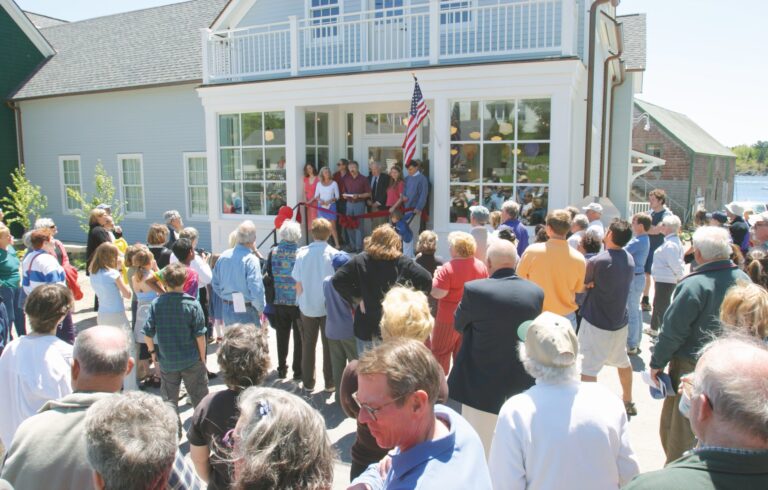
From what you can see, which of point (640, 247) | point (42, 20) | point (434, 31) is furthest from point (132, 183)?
point (640, 247)

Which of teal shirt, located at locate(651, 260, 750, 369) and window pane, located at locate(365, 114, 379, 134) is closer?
teal shirt, located at locate(651, 260, 750, 369)

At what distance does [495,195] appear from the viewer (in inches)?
422

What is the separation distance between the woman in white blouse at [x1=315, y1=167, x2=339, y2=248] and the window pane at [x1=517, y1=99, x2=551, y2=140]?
12.7 ft

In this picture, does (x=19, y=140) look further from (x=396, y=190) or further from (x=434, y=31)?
(x=434, y=31)

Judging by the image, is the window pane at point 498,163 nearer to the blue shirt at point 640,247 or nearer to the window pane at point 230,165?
the blue shirt at point 640,247

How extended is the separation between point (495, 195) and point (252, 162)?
18.4 ft

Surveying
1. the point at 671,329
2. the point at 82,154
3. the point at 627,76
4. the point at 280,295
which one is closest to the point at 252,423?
the point at 671,329

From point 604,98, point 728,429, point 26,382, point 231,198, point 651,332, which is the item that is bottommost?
point 651,332

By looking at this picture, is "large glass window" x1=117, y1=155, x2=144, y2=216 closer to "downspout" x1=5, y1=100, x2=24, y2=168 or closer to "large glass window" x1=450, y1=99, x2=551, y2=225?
"downspout" x1=5, y1=100, x2=24, y2=168

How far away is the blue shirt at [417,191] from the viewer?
10922 mm

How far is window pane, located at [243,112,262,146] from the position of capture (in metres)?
12.9

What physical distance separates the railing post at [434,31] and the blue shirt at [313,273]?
5.98 m

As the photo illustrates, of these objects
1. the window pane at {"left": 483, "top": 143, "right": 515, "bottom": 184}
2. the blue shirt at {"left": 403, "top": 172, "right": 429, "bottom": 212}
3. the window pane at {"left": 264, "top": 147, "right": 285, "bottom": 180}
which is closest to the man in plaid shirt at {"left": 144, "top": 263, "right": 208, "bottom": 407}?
the blue shirt at {"left": 403, "top": 172, "right": 429, "bottom": 212}

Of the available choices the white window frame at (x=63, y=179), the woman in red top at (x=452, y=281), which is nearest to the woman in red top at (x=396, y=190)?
the woman in red top at (x=452, y=281)
